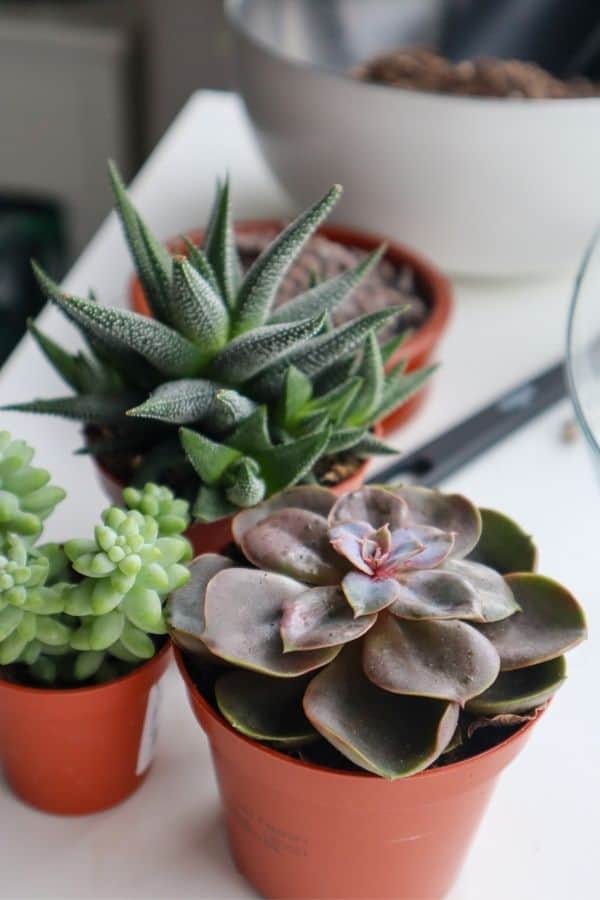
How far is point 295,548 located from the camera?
40cm

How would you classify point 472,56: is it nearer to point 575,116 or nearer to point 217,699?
point 575,116

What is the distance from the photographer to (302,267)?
0.70 metres

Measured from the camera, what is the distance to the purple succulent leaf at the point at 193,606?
0.37 meters

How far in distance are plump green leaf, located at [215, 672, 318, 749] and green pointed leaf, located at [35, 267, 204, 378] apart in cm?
15

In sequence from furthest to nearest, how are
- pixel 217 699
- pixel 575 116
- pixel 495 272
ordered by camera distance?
pixel 495 272 → pixel 575 116 → pixel 217 699

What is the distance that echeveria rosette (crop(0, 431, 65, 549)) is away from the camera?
400 millimetres

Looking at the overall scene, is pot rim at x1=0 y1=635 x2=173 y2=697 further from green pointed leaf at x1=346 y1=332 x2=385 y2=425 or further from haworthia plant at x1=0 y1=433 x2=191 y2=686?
green pointed leaf at x1=346 y1=332 x2=385 y2=425

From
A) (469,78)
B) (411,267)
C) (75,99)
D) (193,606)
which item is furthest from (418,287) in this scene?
(75,99)

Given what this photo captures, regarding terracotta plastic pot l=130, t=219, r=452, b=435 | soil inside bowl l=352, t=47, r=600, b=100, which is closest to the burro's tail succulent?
terracotta plastic pot l=130, t=219, r=452, b=435

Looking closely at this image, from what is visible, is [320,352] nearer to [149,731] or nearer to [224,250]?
[224,250]

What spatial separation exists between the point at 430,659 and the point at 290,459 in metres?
0.13

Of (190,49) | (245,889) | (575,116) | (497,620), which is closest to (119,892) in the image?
(245,889)

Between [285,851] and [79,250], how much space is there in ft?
5.83

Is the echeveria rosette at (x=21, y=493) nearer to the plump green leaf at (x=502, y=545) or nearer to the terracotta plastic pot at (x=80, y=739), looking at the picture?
the terracotta plastic pot at (x=80, y=739)
